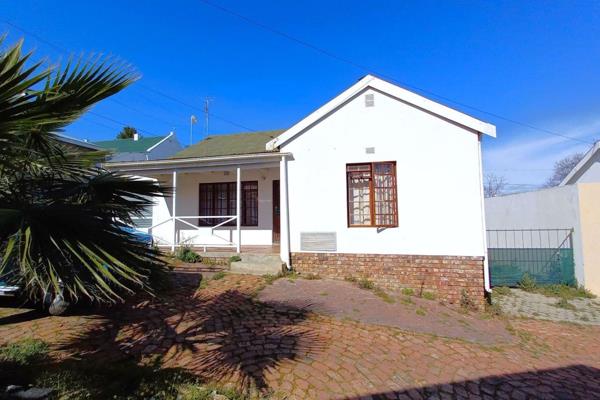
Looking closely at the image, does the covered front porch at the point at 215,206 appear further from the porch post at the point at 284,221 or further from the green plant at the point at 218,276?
the green plant at the point at 218,276

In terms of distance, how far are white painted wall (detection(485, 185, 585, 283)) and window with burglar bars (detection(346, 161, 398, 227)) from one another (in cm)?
635

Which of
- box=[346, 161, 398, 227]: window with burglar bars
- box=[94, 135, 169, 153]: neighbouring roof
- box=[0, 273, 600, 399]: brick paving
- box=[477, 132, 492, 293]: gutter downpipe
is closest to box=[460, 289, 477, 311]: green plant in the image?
box=[477, 132, 492, 293]: gutter downpipe

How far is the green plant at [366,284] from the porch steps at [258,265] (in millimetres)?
2184

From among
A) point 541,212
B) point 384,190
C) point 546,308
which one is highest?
point 384,190

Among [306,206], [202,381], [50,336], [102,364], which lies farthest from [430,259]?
[50,336]

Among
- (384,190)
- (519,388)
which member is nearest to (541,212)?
(384,190)

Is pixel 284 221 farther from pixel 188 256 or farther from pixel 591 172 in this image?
pixel 591 172

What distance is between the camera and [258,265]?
9.47 m

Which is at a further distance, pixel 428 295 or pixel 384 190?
pixel 384 190

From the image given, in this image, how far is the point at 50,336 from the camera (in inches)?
212

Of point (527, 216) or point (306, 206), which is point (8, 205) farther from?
point (527, 216)

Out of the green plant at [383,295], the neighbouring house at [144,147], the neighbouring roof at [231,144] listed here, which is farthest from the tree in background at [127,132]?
the green plant at [383,295]

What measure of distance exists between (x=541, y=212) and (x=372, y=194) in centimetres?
783

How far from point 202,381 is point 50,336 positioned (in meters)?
2.98
